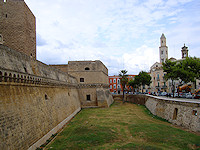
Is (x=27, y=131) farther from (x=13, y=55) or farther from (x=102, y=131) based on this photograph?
(x=102, y=131)

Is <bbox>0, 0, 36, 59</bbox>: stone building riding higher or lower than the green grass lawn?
higher

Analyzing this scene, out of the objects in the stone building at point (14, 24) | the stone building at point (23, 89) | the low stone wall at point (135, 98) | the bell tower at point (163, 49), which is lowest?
the low stone wall at point (135, 98)

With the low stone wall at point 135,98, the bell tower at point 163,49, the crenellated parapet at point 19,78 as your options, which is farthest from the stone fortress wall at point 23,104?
the bell tower at point 163,49

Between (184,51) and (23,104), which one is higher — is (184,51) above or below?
above

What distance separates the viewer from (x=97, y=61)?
32.7 meters

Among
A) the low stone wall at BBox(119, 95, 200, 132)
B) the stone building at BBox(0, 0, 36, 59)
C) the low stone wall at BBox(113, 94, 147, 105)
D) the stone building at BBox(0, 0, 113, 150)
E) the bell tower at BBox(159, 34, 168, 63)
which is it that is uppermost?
the bell tower at BBox(159, 34, 168, 63)

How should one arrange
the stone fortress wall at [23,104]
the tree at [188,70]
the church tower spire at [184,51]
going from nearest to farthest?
the stone fortress wall at [23,104] < the tree at [188,70] < the church tower spire at [184,51]

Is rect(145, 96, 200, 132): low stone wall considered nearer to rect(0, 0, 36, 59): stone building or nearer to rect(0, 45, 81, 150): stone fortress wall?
rect(0, 45, 81, 150): stone fortress wall

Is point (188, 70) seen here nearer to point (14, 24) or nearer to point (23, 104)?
point (23, 104)

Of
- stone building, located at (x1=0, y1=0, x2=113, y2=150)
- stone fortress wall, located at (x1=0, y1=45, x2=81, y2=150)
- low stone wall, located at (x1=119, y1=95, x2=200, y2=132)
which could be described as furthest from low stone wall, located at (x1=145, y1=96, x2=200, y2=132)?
stone fortress wall, located at (x1=0, y1=45, x2=81, y2=150)

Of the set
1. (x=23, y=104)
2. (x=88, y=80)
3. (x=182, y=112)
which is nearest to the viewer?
(x=23, y=104)

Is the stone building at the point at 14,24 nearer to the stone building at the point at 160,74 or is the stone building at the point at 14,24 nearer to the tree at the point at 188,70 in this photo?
the tree at the point at 188,70

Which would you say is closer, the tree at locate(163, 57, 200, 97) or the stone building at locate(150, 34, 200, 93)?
the tree at locate(163, 57, 200, 97)

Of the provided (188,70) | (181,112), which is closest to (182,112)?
(181,112)
